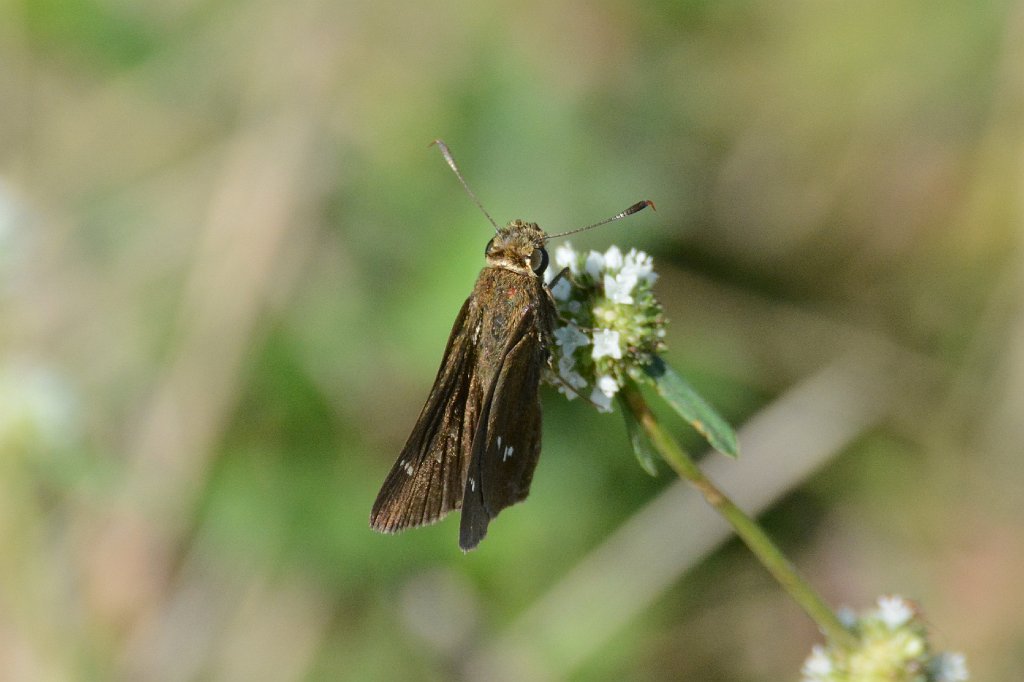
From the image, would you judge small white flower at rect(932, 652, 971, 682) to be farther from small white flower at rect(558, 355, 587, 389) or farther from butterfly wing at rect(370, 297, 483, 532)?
butterfly wing at rect(370, 297, 483, 532)

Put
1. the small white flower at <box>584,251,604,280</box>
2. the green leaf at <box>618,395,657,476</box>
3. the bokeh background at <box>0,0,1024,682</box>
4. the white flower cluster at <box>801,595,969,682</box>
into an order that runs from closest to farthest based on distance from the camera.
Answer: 1. the green leaf at <box>618,395,657,476</box>
2. the white flower cluster at <box>801,595,969,682</box>
3. the small white flower at <box>584,251,604,280</box>
4. the bokeh background at <box>0,0,1024,682</box>

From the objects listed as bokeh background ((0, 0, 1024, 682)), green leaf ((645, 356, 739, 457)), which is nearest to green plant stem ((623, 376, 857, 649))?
green leaf ((645, 356, 739, 457))

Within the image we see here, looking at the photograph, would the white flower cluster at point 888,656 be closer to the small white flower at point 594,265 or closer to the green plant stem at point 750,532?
the green plant stem at point 750,532

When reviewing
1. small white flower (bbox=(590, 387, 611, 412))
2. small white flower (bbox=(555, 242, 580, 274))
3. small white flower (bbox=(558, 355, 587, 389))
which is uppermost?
small white flower (bbox=(555, 242, 580, 274))

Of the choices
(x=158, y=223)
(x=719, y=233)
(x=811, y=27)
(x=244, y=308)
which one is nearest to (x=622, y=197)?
(x=719, y=233)

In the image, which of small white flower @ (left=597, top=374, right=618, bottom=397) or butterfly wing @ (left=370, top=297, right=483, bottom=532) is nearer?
small white flower @ (left=597, top=374, right=618, bottom=397)

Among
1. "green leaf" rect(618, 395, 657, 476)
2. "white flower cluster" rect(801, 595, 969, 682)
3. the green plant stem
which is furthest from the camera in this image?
"white flower cluster" rect(801, 595, 969, 682)

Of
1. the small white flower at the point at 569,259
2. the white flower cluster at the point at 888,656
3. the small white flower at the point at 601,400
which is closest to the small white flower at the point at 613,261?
the small white flower at the point at 569,259
